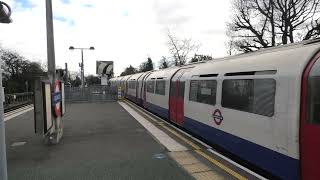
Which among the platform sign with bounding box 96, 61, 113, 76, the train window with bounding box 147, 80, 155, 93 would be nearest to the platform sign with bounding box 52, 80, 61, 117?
the train window with bounding box 147, 80, 155, 93

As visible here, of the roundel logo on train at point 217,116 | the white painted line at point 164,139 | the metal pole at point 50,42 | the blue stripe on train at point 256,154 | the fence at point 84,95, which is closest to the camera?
the blue stripe on train at point 256,154

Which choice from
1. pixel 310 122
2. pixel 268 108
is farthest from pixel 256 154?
pixel 310 122

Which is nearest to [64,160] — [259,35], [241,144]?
[241,144]

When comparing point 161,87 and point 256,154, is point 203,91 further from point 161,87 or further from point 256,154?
point 161,87

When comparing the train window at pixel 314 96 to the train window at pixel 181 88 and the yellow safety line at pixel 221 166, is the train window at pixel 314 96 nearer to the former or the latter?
the yellow safety line at pixel 221 166

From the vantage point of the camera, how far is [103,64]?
4606cm

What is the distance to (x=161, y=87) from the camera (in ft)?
61.9

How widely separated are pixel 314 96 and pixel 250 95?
7.39 ft

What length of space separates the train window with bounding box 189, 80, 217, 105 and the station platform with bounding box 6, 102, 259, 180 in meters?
1.21

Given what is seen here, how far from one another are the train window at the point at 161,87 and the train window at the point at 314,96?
39.5ft

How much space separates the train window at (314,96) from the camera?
5.75m

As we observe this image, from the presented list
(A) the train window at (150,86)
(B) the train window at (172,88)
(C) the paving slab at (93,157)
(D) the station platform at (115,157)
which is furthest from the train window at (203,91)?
(A) the train window at (150,86)

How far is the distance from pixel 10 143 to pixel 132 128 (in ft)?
14.1

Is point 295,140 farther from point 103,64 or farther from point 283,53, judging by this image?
point 103,64
